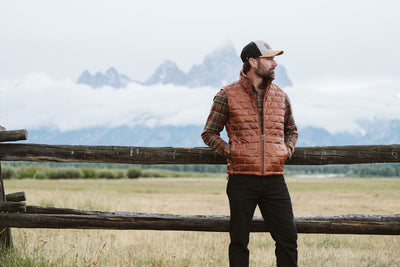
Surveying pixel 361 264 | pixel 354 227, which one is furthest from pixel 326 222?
pixel 361 264

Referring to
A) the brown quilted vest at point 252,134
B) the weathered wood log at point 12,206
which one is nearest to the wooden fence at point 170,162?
the weathered wood log at point 12,206

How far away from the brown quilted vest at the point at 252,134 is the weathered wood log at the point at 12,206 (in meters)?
2.36

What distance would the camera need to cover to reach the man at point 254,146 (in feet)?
11.3

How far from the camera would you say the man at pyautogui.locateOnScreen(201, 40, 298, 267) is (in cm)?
343

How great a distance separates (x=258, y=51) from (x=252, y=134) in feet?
2.29

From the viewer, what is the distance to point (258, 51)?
3.59 metres

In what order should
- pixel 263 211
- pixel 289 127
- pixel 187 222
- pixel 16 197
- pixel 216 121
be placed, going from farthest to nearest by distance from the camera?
pixel 16 197 → pixel 187 222 → pixel 289 127 → pixel 263 211 → pixel 216 121

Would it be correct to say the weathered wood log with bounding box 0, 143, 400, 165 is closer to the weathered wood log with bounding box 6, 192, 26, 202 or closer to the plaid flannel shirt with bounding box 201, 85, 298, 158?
the plaid flannel shirt with bounding box 201, 85, 298, 158

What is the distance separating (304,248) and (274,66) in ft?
14.5

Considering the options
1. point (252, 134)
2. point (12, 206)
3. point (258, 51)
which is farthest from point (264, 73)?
point (12, 206)

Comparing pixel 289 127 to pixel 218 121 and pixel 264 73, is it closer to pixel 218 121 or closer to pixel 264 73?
pixel 264 73

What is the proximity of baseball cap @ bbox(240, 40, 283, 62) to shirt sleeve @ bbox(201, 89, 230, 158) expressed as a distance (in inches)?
15.1

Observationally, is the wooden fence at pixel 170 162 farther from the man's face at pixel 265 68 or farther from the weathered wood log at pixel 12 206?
the man's face at pixel 265 68

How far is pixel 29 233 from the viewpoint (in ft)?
21.1
